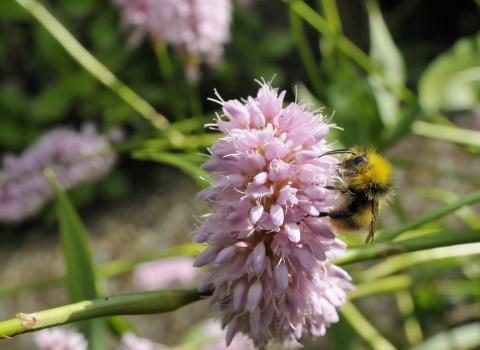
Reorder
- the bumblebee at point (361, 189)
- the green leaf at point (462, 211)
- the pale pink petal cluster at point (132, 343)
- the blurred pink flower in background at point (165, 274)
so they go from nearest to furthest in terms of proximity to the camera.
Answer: the bumblebee at point (361, 189)
the pale pink petal cluster at point (132, 343)
the green leaf at point (462, 211)
the blurred pink flower in background at point (165, 274)

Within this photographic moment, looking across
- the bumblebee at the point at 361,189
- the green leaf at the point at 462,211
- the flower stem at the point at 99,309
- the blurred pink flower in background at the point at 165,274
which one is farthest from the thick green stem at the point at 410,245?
the blurred pink flower in background at the point at 165,274

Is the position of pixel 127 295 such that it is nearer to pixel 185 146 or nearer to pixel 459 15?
pixel 185 146

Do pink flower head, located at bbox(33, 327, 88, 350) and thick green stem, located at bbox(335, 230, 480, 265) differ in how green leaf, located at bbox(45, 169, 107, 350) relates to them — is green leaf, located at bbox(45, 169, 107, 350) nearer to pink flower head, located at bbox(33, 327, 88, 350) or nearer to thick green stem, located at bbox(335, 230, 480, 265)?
pink flower head, located at bbox(33, 327, 88, 350)

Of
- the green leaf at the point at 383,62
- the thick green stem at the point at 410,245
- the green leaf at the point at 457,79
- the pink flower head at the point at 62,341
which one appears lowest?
the pink flower head at the point at 62,341

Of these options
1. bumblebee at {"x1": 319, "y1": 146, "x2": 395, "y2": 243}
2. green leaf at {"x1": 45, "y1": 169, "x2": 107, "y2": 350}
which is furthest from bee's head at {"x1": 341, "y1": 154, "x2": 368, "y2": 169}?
green leaf at {"x1": 45, "y1": 169, "x2": 107, "y2": 350}

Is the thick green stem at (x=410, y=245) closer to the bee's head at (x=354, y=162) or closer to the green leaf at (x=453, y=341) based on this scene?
the bee's head at (x=354, y=162)

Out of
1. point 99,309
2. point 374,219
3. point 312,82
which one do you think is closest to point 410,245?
point 374,219

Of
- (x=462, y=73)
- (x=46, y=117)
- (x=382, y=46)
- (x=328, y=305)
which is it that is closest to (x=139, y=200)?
(x=46, y=117)
